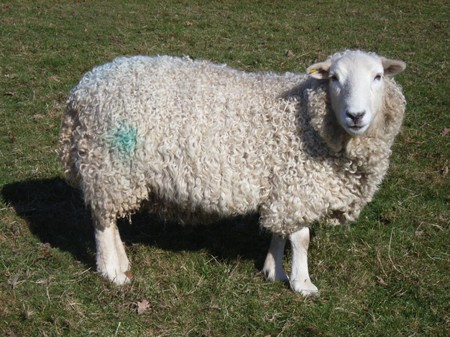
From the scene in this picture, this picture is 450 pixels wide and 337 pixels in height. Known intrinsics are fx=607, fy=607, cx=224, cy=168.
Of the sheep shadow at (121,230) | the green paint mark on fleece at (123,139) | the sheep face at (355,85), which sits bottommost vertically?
the sheep shadow at (121,230)

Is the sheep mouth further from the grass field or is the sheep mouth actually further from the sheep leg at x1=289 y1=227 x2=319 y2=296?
the grass field

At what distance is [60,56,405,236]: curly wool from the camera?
4195 millimetres

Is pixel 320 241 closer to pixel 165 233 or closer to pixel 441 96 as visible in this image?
pixel 165 233

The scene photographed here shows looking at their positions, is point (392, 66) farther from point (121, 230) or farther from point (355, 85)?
point (121, 230)

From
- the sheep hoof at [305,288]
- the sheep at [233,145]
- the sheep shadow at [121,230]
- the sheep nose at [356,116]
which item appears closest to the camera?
the sheep nose at [356,116]

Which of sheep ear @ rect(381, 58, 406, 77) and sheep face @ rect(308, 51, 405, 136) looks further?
sheep ear @ rect(381, 58, 406, 77)

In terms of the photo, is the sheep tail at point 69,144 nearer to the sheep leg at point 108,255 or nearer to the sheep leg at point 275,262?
the sheep leg at point 108,255

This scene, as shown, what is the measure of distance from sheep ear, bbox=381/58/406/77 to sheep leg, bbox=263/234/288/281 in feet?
4.81

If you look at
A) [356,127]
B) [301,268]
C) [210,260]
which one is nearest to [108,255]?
[210,260]

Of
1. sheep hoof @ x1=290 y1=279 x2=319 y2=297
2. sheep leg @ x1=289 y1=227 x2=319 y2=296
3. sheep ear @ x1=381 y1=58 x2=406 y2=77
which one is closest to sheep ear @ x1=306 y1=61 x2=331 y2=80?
sheep ear @ x1=381 y1=58 x2=406 y2=77

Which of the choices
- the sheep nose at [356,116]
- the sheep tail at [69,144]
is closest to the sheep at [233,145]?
the sheep tail at [69,144]

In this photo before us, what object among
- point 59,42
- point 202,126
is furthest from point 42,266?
point 59,42

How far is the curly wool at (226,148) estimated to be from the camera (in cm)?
420

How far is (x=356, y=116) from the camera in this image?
382 centimetres
